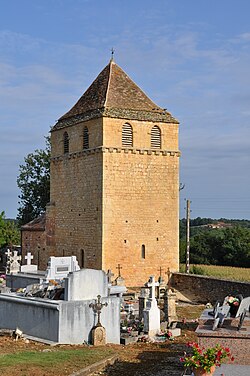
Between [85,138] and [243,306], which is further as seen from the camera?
[85,138]

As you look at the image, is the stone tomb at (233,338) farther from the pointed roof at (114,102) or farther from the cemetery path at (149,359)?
the pointed roof at (114,102)

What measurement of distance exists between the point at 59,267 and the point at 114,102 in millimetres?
11074

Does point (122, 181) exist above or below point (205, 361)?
above

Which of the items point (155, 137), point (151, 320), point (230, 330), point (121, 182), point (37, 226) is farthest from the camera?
point (37, 226)

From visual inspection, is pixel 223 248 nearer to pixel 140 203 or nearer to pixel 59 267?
pixel 140 203

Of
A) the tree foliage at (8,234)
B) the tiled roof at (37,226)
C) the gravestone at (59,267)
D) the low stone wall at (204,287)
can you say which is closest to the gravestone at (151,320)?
the gravestone at (59,267)

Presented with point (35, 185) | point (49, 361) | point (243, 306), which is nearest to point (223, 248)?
point (35, 185)

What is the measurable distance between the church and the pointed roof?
51 millimetres

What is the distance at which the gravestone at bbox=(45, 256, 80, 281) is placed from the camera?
63.1 feet

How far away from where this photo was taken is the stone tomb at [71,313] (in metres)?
14.3

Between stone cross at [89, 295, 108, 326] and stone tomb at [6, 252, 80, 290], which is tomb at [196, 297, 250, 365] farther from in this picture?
stone tomb at [6, 252, 80, 290]

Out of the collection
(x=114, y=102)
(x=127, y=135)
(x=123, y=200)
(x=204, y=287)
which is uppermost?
(x=114, y=102)

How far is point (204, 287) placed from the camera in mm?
25250

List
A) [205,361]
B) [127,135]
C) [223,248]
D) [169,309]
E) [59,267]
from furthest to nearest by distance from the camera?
1. [223,248]
2. [127,135]
3. [59,267]
4. [169,309]
5. [205,361]
